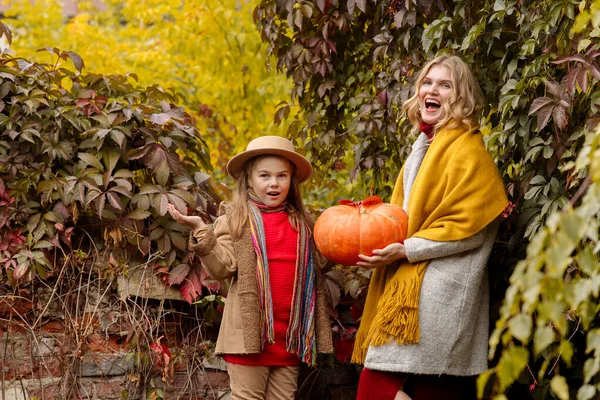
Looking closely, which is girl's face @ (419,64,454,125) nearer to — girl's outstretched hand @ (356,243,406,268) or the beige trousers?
girl's outstretched hand @ (356,243,406,268)

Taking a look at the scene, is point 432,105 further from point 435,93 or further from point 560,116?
point 560,116

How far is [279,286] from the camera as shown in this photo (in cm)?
338

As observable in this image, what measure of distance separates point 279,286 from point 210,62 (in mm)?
4467

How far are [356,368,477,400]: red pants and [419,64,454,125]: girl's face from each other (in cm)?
102

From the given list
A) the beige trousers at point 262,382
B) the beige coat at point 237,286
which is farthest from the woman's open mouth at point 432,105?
the beige trousers at point 262,382

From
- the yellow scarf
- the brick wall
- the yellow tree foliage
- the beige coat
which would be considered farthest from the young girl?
the yellow tree foliage

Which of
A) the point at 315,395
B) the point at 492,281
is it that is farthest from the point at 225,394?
the point at 492,281

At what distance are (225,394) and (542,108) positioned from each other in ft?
6.96

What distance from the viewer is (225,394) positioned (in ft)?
13.0

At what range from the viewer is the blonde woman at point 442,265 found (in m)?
2.94

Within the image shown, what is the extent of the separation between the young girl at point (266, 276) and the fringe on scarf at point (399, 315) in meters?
0.44

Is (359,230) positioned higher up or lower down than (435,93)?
lower down

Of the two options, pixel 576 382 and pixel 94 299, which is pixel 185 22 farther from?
pixel 576 382

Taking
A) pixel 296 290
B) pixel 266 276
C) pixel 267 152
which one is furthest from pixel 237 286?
pixel 267 152
